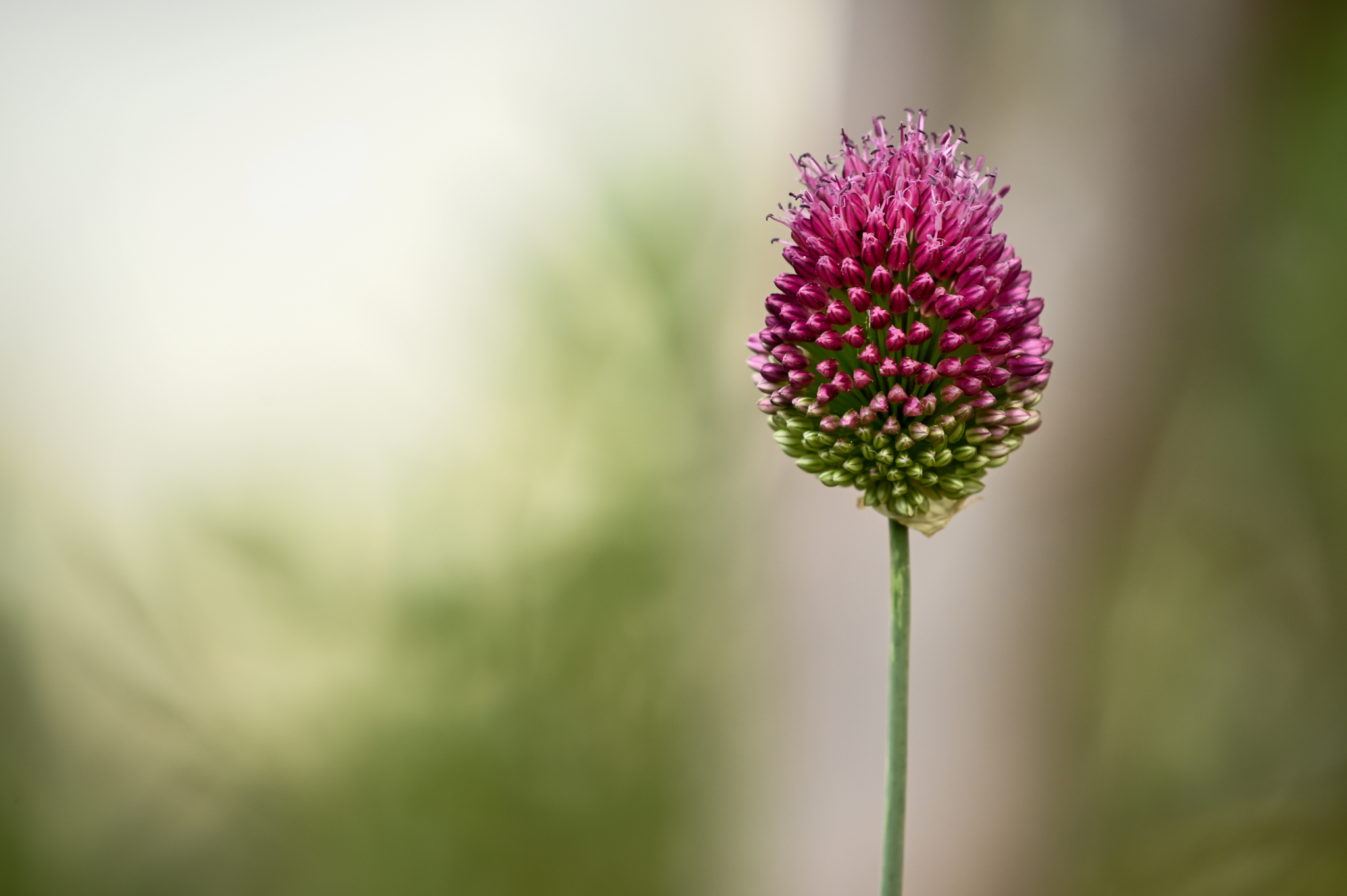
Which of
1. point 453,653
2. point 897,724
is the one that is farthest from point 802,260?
point 453,653

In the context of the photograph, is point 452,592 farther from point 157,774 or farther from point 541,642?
point 157,774

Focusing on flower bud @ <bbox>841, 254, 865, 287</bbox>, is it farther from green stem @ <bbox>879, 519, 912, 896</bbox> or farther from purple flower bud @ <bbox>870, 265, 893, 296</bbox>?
green stem @ <bbox>879, 519, 912, 896</bbox>

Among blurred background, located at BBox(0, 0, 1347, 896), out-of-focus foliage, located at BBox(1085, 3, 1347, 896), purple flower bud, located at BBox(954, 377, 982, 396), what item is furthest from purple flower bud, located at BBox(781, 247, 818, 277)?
out-of-focus foliage, located at BBox(1085, 3, 1347, 896)

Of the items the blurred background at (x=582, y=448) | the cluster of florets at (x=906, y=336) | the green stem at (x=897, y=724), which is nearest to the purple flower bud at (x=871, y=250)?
the cluster of florets at (x=906, y=336)

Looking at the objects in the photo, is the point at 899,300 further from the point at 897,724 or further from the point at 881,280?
the point at 897,724

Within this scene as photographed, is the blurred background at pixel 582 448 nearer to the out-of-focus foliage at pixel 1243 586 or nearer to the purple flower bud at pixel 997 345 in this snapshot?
the out-of-focus foliage at pixel 1243 586

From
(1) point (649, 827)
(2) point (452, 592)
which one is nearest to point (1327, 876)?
(1) point (649, 827)
